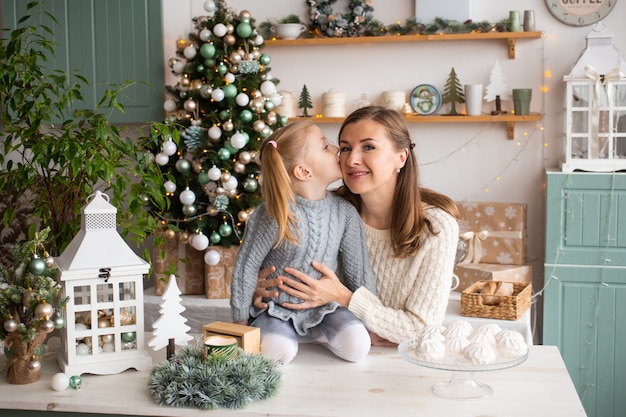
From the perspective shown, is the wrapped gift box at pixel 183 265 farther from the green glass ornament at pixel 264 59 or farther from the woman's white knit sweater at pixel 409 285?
the woman's white knit sweater at pixel 409 285

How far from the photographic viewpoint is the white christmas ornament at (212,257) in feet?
12.1

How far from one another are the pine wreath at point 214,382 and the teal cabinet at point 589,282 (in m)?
2.10

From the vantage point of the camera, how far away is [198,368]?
1828mm

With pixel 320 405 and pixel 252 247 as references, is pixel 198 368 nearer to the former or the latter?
pixel 320 405

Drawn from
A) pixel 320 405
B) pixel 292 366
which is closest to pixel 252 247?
pixel 292 366

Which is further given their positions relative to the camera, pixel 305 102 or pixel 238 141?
pixel 305 102

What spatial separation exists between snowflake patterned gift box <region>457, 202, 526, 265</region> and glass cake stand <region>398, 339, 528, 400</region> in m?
1.87

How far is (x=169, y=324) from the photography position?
2068 mm

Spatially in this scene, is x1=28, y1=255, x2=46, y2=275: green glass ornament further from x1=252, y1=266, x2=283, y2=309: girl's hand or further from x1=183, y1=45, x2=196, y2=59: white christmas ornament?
x1=183, y1=45, x2=196, y2=59: white christmas ornament

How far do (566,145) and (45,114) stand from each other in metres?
2.28

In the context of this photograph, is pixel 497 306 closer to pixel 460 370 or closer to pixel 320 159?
pixel 320 159

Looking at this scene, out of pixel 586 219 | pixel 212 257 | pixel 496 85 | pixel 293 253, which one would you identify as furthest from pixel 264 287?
pixel 496 85

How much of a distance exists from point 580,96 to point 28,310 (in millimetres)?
2679

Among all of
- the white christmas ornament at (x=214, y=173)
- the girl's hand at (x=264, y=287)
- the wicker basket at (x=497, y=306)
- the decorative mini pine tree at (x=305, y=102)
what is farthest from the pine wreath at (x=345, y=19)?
the girl's hand at (x=264, y=287)
